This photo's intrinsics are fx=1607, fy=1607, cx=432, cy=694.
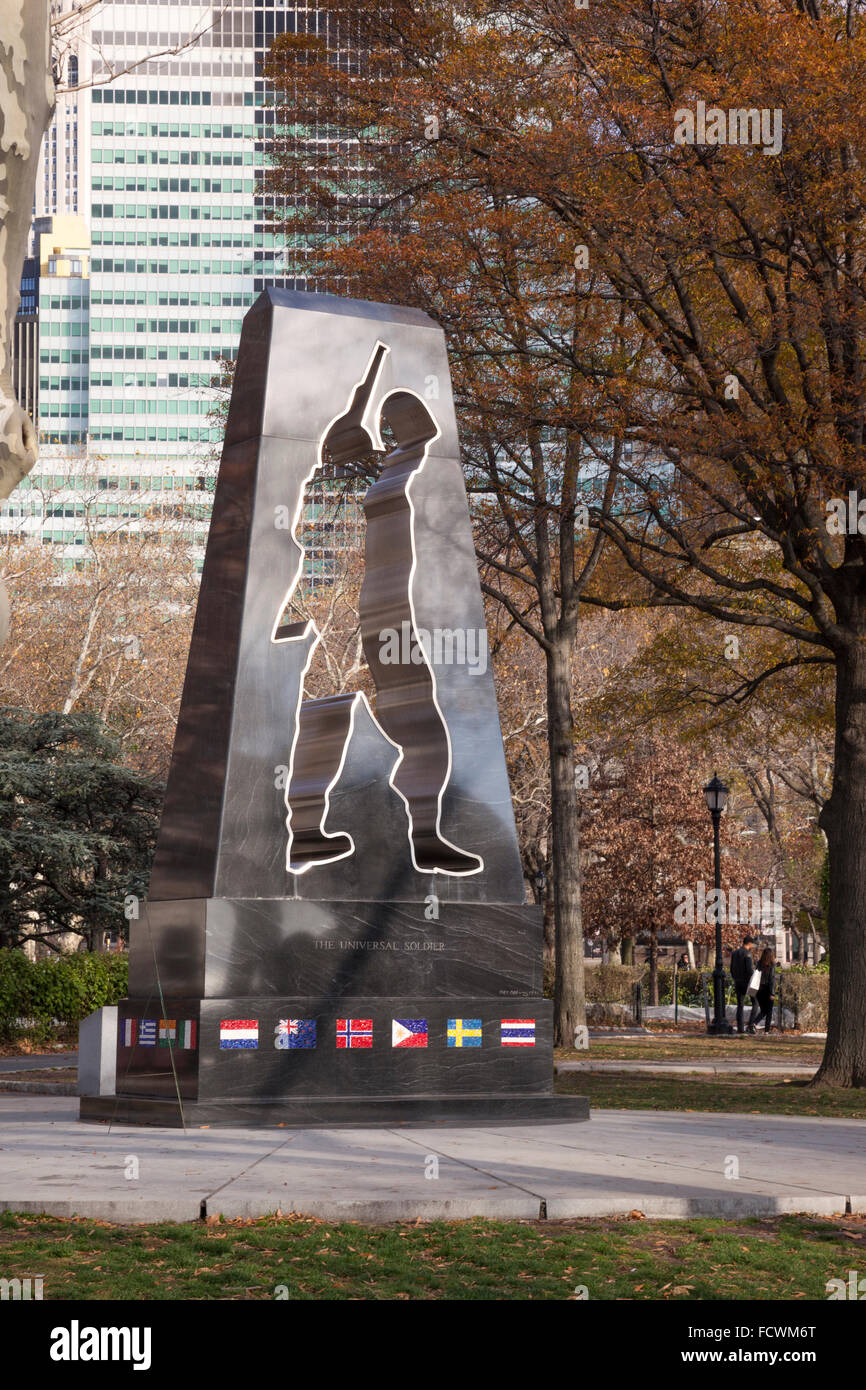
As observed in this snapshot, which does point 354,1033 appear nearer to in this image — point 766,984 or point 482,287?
point 482,287

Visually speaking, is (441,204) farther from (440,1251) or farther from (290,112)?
(440,1251)

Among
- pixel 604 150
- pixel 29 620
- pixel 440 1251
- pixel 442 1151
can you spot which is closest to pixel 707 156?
pixel 604 150

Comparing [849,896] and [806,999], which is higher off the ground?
[849,896]

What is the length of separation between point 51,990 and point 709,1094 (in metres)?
11.7

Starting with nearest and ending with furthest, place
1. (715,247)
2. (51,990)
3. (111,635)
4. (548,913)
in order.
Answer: (715,247), (51,990), (548,913), (111,635)

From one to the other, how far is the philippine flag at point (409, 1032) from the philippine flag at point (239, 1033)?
119cm

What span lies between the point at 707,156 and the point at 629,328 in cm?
405

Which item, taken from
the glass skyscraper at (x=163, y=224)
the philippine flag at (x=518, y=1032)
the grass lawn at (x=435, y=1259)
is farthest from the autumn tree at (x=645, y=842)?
the glass skyscraper at (x=163, y=224)

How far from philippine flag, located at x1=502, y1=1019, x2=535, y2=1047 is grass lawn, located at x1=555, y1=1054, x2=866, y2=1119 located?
6.11 feet

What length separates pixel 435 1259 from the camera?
6.82m

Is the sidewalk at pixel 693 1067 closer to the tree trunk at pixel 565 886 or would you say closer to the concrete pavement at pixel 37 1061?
the tree trunk at pixel 565 886

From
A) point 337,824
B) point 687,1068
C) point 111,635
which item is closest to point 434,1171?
point 337,824

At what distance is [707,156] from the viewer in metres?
16.3

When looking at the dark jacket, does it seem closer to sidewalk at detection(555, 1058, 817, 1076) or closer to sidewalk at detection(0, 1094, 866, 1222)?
sidewalk at detection(555, 1058, 817, 1076)
